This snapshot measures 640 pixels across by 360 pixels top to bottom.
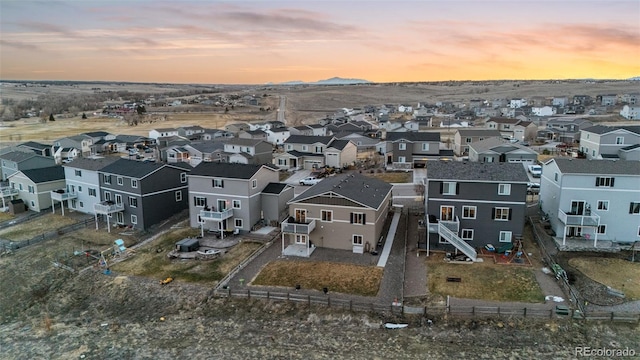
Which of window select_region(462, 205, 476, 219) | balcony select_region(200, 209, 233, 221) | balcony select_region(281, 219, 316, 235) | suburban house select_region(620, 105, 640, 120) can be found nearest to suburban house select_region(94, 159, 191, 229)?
balcony select_region(200, 209, 233, 221)

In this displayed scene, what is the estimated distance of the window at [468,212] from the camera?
1369 inches

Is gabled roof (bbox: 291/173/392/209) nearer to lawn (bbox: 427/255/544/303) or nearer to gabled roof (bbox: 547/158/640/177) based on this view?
lawn (bbox: 427/255/544/303)

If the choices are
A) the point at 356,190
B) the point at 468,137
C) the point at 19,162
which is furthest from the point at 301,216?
the point at 468,137

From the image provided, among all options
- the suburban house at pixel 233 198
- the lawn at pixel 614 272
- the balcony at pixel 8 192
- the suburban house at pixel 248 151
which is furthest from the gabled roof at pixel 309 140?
the lawn at pixel 614 272

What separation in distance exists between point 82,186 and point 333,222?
1200 inches

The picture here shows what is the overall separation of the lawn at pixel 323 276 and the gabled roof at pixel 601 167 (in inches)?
709

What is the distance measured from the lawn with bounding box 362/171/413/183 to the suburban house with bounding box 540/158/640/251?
2438 centimetres

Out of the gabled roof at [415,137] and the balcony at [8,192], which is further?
the gabled roof at [415,137]

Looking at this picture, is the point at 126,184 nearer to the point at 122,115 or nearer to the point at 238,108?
the point at 122,115

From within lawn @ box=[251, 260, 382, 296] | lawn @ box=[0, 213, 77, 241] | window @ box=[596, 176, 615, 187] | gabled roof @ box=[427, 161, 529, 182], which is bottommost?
Result: lawn @ box=[0, 213, 77, 241]

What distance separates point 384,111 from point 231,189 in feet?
407

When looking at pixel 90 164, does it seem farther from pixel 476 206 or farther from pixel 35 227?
pixel 476 206

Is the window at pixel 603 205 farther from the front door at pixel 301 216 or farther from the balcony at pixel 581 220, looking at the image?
the front door at pixel 301 216

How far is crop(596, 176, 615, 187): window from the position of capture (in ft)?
114
